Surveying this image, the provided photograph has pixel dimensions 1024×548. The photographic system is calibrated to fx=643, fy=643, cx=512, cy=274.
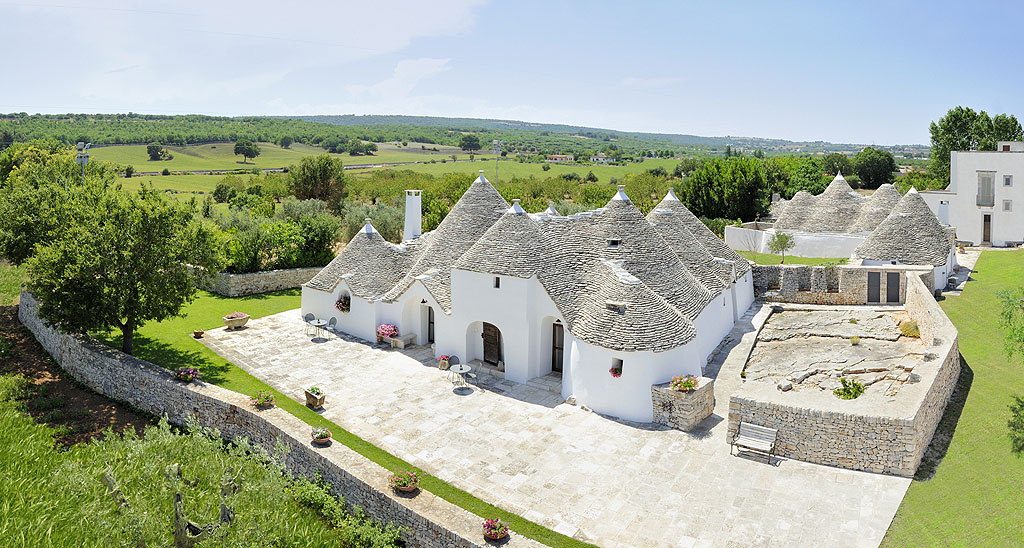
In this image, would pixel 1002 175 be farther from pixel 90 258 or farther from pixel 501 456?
pixel 90 258

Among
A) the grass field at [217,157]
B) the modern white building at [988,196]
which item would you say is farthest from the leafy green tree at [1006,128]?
the grass field at [217,157]

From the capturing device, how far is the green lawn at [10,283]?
112 feet

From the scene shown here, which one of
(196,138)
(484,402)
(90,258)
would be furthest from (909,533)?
(196,138)

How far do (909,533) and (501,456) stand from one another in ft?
31.4

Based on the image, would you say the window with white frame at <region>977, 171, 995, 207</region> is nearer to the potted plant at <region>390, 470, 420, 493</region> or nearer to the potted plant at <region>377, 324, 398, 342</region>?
the potted plant at <region>377, 324, 398, 342</region>

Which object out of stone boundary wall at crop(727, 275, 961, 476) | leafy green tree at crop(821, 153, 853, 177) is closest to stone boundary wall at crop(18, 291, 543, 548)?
stone boundary wall at crop(727, 275, 961, 476)

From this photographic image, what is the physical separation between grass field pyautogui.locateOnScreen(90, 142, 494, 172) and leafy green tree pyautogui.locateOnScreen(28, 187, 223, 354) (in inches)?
3226

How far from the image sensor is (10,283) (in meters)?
36.7

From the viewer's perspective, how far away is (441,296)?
25375 mm

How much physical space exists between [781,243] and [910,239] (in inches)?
342

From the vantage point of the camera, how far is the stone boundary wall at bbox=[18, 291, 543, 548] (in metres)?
14.0

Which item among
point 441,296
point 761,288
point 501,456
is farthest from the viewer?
point 761,288

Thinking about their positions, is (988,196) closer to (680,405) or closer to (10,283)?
(680,405)

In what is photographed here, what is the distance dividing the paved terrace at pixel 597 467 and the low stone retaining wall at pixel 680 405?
0.40 m
